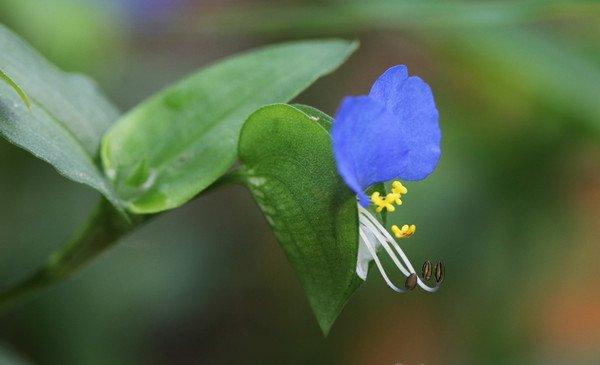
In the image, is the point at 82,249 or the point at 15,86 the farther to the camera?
the point at 82,249

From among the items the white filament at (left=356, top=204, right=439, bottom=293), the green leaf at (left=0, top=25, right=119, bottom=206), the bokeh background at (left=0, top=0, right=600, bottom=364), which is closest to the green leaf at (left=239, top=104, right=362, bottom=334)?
the white filament at (left=356, top=204, right=439, bottom=293)

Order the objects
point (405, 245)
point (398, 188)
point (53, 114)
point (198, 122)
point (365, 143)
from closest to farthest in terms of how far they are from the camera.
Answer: point (365, 143) < point (398, 188) < point (53, 114) < point (198, 122) < point (405, 245)

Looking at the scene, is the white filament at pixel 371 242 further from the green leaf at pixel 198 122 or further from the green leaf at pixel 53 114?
the green leaf at pixel 53 114

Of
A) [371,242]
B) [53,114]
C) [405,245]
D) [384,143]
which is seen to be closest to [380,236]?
[371,242]

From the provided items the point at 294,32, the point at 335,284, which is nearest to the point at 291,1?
the point at 294,32

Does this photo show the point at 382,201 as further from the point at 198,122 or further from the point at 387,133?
the point at 198,122

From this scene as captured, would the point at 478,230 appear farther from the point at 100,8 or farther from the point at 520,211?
the point at 100,8

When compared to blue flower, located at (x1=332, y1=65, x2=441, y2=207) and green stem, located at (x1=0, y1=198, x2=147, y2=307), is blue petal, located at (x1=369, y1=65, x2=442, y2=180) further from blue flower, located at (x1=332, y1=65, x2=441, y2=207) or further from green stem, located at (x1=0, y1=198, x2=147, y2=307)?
green stem, located at (x1=0, y1=198, x2=147, y2=307)

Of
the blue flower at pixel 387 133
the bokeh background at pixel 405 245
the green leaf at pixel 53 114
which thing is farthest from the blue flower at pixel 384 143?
the bokeh background at pixel 405 245
